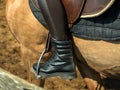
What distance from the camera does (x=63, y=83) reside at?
3506 millimetres

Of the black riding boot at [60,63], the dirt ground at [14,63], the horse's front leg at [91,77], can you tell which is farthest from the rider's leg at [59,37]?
the dirt ground at [14,63]

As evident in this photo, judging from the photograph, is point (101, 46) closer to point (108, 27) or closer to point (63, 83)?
point (108, 27)

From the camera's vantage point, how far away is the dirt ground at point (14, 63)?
3477mm

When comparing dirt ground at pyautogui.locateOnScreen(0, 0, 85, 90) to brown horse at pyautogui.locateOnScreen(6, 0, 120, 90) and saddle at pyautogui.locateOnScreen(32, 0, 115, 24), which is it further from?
saddle at pyautogui.locateOnScreen(32, 0, 115, 24)

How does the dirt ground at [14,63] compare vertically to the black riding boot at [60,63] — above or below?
below

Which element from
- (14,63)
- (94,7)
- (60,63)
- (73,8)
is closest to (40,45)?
(60,63)

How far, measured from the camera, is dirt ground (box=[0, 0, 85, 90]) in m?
3.48

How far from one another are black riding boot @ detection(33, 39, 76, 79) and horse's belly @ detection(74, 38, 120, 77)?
9 centimetres

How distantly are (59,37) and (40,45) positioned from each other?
1.09ft

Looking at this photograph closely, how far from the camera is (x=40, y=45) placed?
2.59m

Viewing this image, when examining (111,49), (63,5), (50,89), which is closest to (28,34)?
(63,5)

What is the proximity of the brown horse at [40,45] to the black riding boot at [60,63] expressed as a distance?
0.09 m

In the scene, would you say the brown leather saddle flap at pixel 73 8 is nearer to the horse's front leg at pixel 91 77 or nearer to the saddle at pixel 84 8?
the saddle at pixel 84 8

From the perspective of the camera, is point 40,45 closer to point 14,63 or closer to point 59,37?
point 59,37
